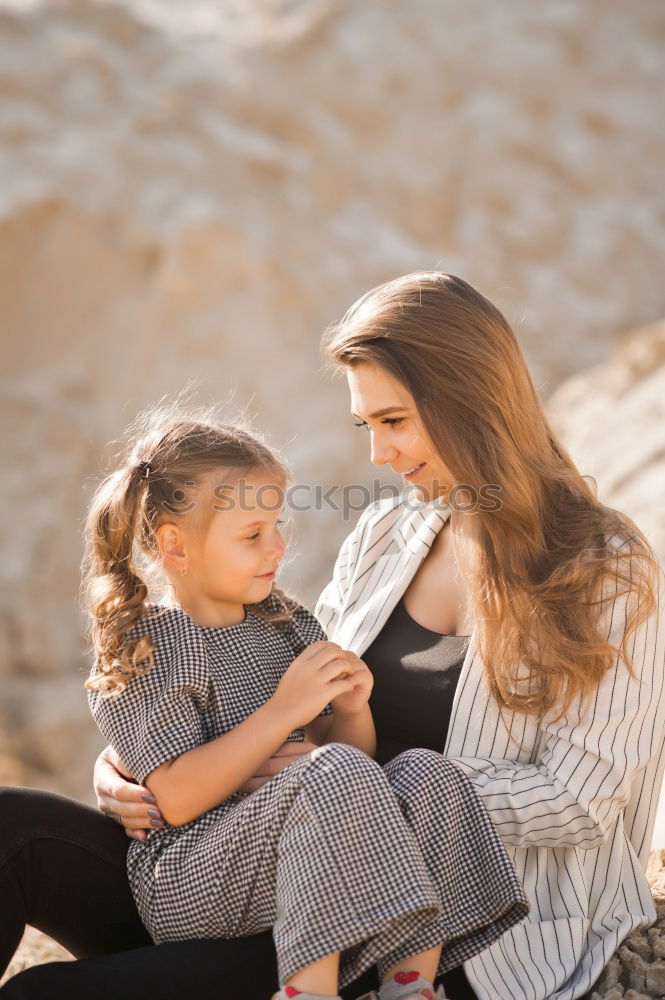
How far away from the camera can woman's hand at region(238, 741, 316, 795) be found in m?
1.93

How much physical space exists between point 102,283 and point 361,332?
5095 mm

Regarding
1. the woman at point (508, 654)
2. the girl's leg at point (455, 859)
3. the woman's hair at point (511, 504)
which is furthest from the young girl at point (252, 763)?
the woman's hair at point (511, 504)

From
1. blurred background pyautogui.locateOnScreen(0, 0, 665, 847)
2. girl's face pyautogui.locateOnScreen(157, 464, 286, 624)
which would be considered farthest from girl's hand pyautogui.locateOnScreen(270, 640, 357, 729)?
blurred background pyautogui.locateOnScreen(0, 0, 665, 847)

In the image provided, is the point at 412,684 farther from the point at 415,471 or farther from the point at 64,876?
the point at 64,876

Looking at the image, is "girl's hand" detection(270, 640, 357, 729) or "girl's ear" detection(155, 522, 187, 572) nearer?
"girl's hand" detection(270, 640, 357, 729)

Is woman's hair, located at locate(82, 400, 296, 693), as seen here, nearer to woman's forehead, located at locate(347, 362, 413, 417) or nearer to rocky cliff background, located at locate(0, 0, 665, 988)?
woman's forehead, located at locate(347, 362, 413, 417)

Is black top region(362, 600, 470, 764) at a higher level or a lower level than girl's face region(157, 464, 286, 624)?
lower

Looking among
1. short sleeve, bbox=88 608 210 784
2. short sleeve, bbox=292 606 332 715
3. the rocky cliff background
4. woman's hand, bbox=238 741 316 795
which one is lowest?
woman's hand, bbox=238 741 316 795

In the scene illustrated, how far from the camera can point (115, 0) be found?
25.8 feet

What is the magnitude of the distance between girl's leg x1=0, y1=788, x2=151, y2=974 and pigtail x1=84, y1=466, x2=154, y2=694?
0.88ft

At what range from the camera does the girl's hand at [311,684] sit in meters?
1.88

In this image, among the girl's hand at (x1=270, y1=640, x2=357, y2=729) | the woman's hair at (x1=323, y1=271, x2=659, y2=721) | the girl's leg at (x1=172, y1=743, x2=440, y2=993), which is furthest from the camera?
the woman's hair at (x1=323, y1=271, x2=659, y2=721)

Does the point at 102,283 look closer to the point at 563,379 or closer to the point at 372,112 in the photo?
the point at 372,112

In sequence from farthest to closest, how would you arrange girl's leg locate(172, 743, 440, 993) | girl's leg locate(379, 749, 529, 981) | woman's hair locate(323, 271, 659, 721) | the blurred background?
the blurred background
woman's hair locate(323, 271, 659, 721)
girl's leg locate(379, 749, 529, 981)
girl's leg locate(172, 743, 440, 993)
